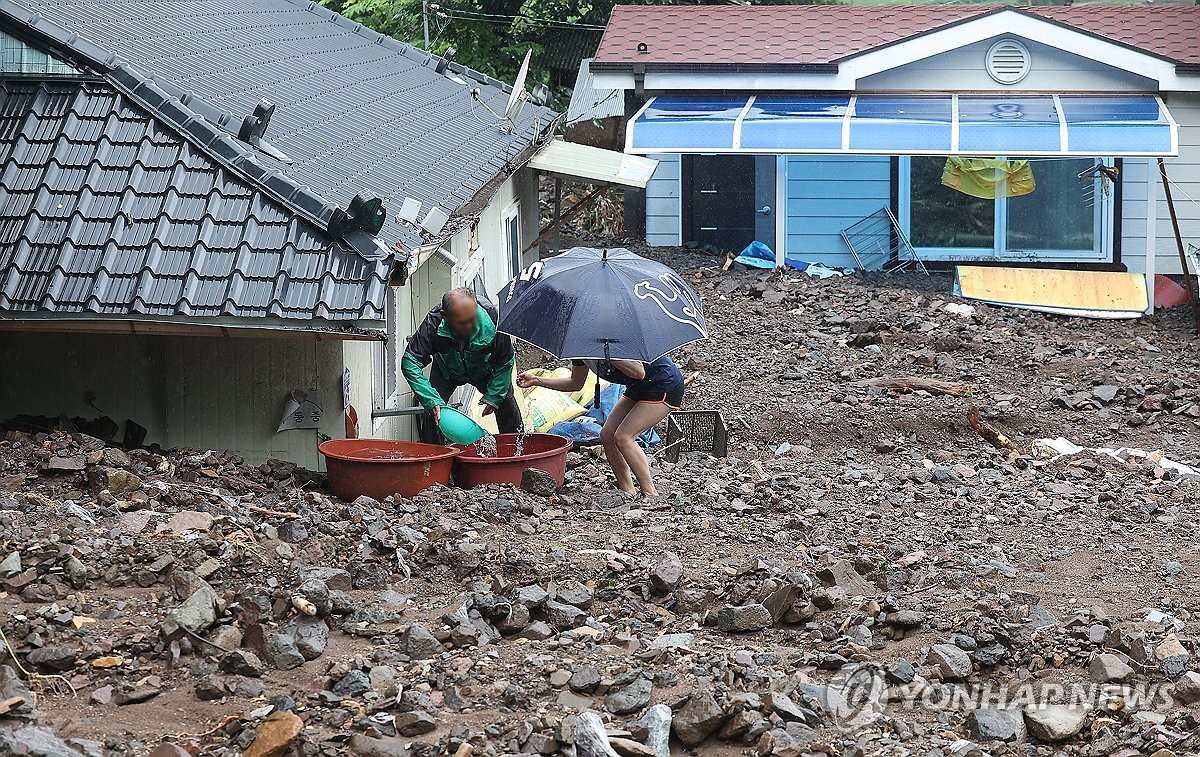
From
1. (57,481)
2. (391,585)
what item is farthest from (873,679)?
(57,481)

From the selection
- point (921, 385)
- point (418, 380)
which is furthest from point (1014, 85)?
point (418, 380)

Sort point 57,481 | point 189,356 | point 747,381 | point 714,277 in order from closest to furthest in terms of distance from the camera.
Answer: point 57,481 < point 189,356 < point 747,381 < point 714,277

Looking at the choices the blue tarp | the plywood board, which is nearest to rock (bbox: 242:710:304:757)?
the blue tarp

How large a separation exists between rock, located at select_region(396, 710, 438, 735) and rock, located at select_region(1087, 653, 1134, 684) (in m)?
2.60

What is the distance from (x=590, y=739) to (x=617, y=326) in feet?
14.1

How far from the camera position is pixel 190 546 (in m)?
5.78

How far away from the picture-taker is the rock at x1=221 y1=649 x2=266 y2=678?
465 centimetres

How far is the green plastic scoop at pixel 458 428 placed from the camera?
853 cm

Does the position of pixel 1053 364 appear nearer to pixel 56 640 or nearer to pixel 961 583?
pixel 961 583

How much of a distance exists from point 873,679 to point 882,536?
9.53ft

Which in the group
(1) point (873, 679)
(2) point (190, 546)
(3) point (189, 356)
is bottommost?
(1) point (873, 679)

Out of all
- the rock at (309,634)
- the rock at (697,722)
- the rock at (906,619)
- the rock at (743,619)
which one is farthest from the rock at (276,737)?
the rock at (906,619)

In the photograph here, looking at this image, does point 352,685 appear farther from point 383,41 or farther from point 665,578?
point 383,41

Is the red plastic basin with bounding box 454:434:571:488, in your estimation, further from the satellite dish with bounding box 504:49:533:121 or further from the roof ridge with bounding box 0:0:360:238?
the satellite dish with bounding box 504:49:533:121
